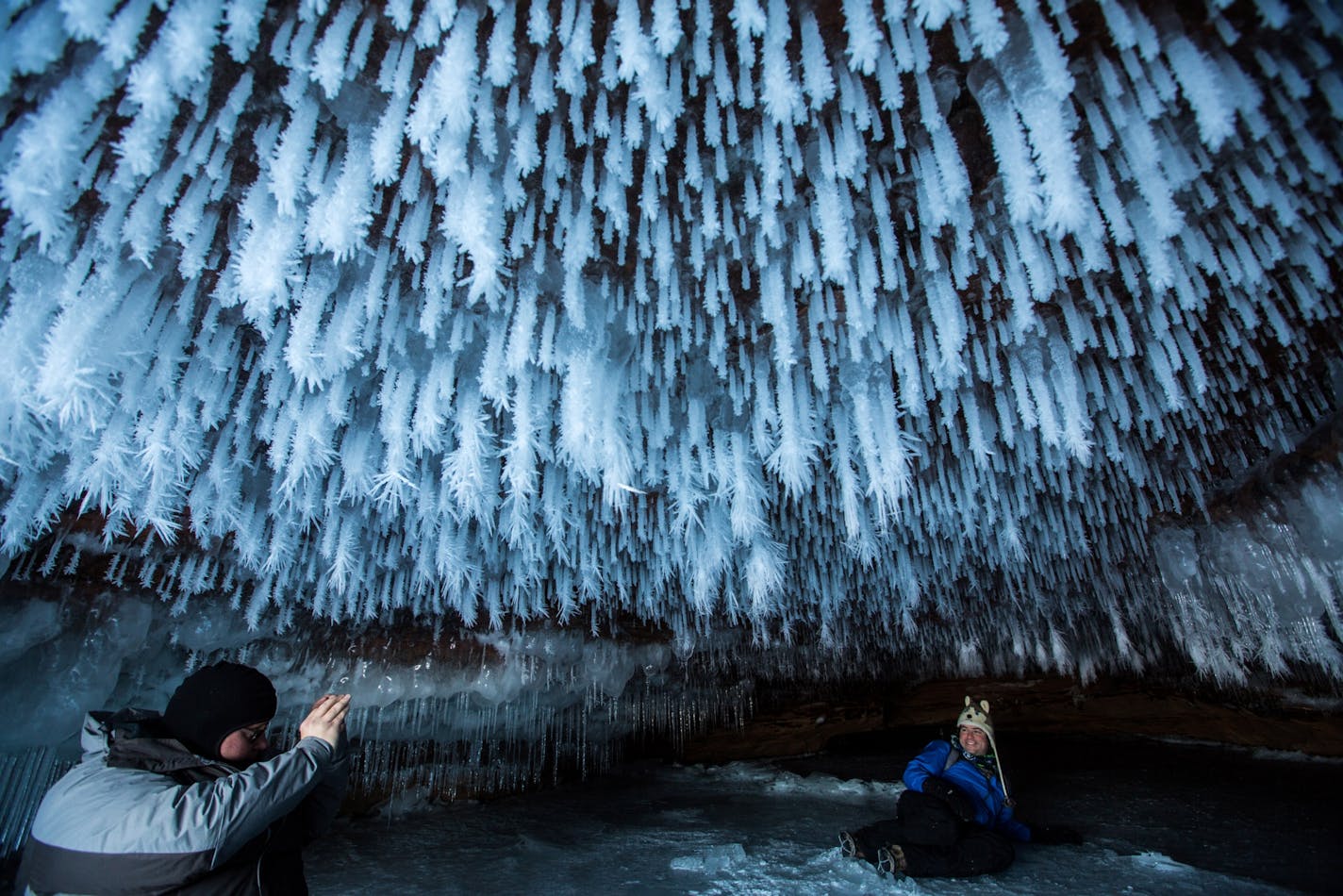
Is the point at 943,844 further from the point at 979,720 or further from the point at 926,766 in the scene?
the point at 979,720

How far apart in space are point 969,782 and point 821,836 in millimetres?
1878

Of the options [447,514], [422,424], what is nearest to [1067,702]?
[447,514]

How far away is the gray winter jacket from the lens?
1.76 meters

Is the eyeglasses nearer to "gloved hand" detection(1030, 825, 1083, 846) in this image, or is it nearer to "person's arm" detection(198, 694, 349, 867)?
"person's arm" detection(198, 694, 349, 867)

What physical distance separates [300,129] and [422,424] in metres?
1.32

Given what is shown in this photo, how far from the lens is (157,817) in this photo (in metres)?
1.78

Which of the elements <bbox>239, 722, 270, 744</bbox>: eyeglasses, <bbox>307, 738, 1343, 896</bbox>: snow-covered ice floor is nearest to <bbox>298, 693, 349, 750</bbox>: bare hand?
<bbox>239, 722, 270, 744</bbox>: eyeglasses

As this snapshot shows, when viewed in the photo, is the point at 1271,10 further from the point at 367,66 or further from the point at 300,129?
the point at 300,129

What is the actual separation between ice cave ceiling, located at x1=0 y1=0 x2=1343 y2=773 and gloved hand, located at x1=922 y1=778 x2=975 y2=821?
1.64 metres

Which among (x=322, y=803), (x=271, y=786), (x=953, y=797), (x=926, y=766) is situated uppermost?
(x=271, y=786)

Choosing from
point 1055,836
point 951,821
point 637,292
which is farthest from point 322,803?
point 1055,836

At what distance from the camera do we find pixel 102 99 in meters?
2.04

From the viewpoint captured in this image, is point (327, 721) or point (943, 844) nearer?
point (327, 721)

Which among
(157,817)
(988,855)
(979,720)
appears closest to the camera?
(157,817)
